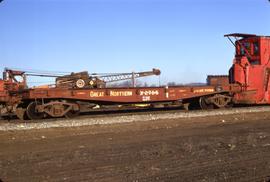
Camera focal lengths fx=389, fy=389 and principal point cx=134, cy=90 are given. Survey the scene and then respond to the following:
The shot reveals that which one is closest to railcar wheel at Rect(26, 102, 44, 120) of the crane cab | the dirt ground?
the dirt ground

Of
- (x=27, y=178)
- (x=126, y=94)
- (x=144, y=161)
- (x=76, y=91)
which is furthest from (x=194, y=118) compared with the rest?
(x=27, y=178)

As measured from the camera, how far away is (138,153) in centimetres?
898

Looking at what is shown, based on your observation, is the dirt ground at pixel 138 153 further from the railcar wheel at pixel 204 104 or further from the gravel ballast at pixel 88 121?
the railcar wheel at pixel 204 104

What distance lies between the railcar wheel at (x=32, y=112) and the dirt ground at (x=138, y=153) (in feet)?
14.4

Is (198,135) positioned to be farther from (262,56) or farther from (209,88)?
(262,56)

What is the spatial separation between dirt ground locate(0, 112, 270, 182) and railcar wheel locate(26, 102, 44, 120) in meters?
4.40

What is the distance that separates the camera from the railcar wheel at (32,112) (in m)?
17.6

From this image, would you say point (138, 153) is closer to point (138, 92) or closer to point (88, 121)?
point (88, 121)

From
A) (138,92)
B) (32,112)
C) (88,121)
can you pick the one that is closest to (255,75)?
(138,92)

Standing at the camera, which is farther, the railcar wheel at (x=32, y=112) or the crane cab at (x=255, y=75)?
the crane cab at (x=255, y=75)

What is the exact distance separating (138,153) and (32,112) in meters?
9.97

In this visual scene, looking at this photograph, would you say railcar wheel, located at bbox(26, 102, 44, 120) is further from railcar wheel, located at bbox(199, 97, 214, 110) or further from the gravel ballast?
railcar wheel, located at bbox(199, 97, 214, 110)

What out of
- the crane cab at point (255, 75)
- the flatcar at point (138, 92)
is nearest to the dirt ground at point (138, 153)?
the flatcar at point (138, 92)

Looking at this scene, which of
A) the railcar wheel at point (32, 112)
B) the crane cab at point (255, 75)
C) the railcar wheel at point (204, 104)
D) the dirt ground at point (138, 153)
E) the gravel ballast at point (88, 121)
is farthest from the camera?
the crane cab at point (255, 75)
